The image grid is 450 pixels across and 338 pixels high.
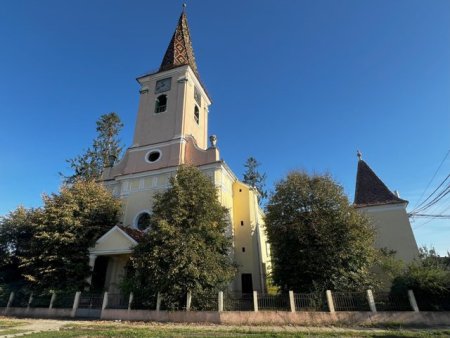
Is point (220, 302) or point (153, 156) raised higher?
point (153, 156)

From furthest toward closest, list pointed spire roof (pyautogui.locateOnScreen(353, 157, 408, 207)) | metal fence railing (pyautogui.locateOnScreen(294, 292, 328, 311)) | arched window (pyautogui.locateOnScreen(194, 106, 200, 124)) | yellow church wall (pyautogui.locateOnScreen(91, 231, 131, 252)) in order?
1. arched window (pyautogui.locateOnScreen(194, 106, 200, 124))
2. pointed spire roof (pyautogui.locateOnScreen(353, 157, 408, 207))
3. yellow church wall (pyautogui.locateOnScreen(91, 231, 131, 252))
4. metal fence railing (pyautogui.locateOnScreen(294, 292, 328, 311))

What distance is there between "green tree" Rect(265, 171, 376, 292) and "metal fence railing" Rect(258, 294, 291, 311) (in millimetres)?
1827

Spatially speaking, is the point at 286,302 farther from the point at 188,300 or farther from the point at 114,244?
the point at 114,244

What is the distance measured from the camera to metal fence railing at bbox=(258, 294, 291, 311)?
482 inches

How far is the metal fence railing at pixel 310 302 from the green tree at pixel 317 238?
0.88 meters

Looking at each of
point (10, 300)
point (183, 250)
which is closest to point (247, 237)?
point (183, 250)

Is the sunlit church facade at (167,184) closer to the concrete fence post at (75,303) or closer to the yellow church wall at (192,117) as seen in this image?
the yellow church wall at (192,117)

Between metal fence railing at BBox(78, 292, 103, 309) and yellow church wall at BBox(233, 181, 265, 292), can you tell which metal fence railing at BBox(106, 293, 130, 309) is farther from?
yellow church wall at BBox(233, 181, 265, 292)

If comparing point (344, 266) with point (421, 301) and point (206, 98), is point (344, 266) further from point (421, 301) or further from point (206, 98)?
point (206, 98)

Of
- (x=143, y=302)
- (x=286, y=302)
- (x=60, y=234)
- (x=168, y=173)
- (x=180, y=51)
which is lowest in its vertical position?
(x=286, y=302)

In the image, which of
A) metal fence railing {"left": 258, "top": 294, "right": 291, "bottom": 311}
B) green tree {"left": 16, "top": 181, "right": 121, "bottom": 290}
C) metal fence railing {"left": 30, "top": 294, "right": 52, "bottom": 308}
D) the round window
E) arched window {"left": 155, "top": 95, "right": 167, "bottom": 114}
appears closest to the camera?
metal fence railing {"left": 258, "top": 294, "right": 291, "bottom": 311}

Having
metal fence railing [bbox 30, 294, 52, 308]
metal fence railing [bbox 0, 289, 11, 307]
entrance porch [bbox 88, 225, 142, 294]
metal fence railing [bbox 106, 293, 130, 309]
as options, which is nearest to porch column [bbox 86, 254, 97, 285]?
entrance porch [bbox 88, 225, 142, 294]

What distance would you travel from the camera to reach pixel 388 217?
19516 millimetres

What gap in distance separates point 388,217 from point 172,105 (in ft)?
63.0
